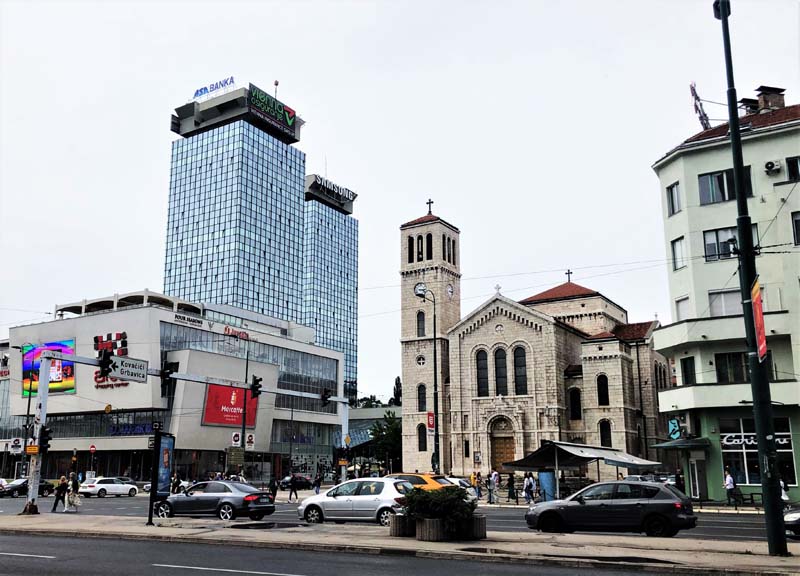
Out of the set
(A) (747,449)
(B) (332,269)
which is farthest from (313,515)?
(B) (332,269)

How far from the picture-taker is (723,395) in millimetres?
34750

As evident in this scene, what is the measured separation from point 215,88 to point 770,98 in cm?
11241

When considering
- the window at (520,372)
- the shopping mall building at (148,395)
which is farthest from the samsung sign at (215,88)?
the window at (520,372)

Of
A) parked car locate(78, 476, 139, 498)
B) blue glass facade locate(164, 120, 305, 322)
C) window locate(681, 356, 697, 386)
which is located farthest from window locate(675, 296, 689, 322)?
blue glass facade locate(164, 120, 305, 322)

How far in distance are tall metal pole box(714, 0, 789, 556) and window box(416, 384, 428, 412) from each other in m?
52.2

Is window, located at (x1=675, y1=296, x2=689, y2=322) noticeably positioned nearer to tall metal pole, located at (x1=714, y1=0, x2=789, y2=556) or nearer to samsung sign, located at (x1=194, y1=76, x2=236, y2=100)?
tall metal pole, located at (x1=714, y1=0, x2=789, y2=556)

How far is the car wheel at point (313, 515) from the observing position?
22.7m

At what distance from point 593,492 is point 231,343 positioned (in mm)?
61353

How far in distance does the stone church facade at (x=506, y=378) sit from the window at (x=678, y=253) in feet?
73.2

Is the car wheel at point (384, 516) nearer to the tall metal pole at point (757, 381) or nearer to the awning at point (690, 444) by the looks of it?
the tall metal pole at point (757, 381)

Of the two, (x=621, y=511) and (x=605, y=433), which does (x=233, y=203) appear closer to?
(x=605, y=433)

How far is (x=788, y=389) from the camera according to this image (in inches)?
1296

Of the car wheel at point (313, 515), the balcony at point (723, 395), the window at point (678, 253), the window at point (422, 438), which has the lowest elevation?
the car wheel at point (313, 515)

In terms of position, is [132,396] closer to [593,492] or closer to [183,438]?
[183,438]
